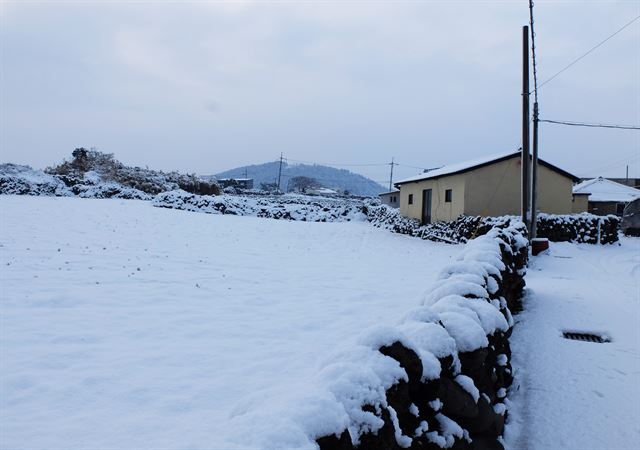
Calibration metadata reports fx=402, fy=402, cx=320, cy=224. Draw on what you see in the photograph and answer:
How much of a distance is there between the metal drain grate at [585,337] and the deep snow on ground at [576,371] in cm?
9

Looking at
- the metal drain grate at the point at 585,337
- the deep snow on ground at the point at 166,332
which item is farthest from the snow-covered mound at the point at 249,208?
the metal drain grate at the point at 585,337

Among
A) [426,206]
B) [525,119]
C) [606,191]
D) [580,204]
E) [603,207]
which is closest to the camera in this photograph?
[525,119]

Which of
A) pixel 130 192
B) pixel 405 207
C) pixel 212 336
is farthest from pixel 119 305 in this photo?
pixel 130 192

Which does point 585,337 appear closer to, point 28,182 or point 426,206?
point 426,206

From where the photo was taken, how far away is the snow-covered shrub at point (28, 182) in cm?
2291

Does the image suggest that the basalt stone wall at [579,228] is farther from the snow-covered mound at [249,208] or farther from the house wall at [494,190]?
the snow-covered mound at [249,208]

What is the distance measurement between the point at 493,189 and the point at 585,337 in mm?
14664

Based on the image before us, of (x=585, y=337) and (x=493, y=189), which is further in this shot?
(x=493, y=189)

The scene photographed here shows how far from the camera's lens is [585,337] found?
17.8ft

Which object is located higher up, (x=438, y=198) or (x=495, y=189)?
(x=495, y=189)

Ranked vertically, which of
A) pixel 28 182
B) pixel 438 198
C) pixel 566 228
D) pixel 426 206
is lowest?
pixel 566 228

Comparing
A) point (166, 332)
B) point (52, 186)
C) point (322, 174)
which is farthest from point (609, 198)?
point (322, 174)

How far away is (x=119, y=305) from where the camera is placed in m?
5.25

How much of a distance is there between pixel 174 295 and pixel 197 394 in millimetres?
3203
